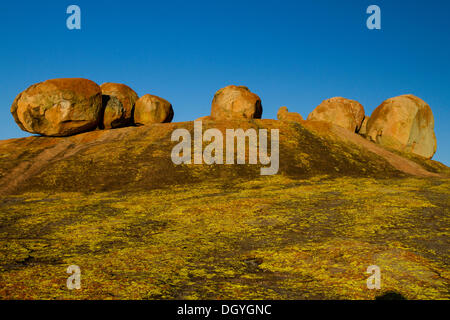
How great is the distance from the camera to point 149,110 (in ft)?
162

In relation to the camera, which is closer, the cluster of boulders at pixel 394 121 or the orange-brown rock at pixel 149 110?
the cluster of boulders at pixel 394 121

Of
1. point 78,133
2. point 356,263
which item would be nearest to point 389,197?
point 356,263

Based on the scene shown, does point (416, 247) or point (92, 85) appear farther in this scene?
point (92, 85)

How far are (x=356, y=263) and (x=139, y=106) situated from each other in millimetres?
43708

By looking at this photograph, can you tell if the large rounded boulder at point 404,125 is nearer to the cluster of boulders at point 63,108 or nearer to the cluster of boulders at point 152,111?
the cluster of boulders at point 152,111

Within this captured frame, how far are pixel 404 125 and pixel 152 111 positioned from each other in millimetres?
33751

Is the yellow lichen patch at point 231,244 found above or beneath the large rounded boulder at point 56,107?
beneath

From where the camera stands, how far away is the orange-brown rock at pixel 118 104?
1758 inches

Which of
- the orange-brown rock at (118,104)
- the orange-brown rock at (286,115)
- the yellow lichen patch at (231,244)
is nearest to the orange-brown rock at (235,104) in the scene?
the orange-brown rock at (118,104)

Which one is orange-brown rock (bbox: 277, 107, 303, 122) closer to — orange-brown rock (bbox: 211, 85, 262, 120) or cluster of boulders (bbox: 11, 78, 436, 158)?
cluster of boulders (bbox: 11, 78, 436, 158)

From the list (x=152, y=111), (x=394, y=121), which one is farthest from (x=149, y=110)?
(x=394, y=121)

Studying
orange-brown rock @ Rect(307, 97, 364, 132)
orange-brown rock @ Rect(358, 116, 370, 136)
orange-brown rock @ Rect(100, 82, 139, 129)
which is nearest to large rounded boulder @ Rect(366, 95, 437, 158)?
orange-brown rock @ Rect(358, 116, 370, 136)

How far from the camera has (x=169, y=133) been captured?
132 ft
